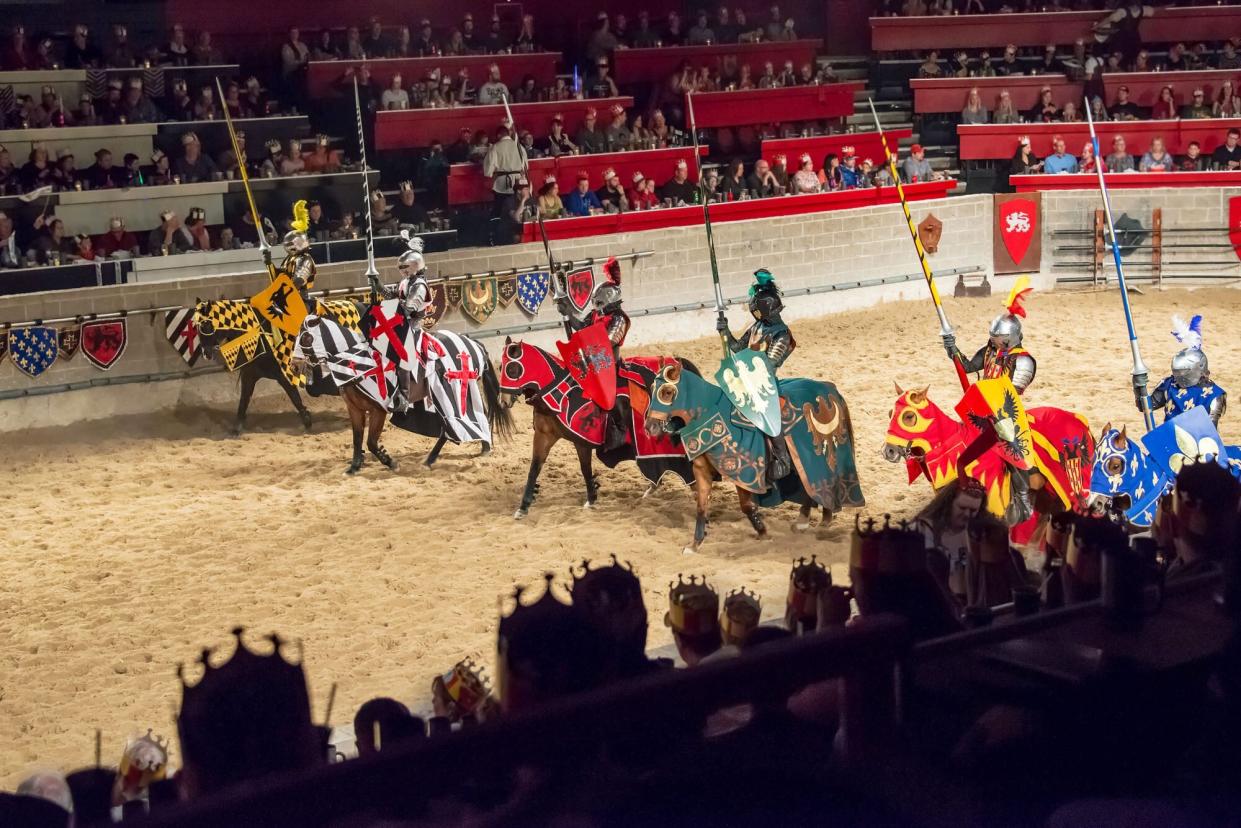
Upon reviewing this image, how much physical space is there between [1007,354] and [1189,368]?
35.8 inches

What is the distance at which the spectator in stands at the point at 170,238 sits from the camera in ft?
44.2

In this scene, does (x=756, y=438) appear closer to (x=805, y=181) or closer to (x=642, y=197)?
(x=642, y=197)

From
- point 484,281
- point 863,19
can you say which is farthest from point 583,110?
point 863,19

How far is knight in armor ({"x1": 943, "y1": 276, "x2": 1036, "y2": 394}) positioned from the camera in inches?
304

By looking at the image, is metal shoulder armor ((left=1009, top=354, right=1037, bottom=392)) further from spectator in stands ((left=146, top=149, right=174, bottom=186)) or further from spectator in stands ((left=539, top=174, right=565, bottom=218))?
spectator in stands ((left=146, top=149, right=174, bottom=186))

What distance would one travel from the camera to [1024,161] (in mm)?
17984

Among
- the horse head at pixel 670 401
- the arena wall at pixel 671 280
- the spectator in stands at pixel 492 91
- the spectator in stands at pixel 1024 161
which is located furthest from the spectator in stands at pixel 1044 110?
the horse head at pixel 670 401

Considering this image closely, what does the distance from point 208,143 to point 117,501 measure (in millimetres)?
6204

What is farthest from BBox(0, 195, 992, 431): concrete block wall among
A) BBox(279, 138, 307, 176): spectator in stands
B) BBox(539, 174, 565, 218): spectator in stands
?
BBox(279, 138, 307, 176): spectator in stands

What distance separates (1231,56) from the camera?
62.7ft

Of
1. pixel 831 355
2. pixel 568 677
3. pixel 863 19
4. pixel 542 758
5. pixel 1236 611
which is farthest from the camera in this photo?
pixel 863 19

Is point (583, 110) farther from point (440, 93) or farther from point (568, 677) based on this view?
point (568, 677)

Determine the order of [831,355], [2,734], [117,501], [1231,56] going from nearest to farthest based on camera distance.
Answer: [2,734] < [117,501] < [831,355] < [1231,56]

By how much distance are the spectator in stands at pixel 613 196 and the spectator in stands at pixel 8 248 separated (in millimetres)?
5999
